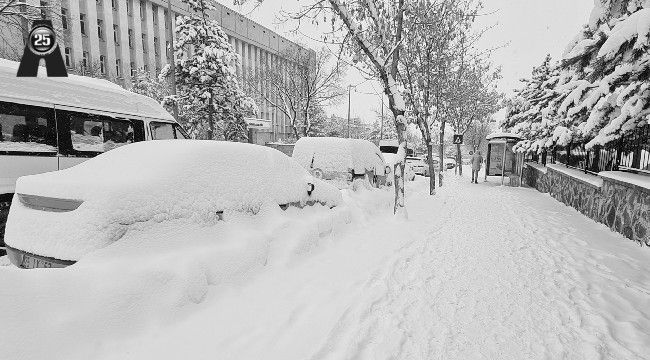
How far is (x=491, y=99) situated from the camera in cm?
2625

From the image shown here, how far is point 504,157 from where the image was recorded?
16984 mm

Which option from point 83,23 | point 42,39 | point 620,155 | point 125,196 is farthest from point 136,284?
point 83,23

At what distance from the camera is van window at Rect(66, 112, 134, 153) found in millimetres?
5633

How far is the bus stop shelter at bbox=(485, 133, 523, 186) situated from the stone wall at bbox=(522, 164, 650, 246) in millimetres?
5941

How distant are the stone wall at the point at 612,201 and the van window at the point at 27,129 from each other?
958cm

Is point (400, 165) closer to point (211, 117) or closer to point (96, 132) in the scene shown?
point (96, 132)

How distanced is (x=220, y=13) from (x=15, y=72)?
5319cm

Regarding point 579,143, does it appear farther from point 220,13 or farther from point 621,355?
point 220,13

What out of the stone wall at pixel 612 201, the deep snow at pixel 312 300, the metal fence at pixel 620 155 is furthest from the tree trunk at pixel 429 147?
the deep snow at pixel 312 300

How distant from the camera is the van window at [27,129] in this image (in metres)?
4.81

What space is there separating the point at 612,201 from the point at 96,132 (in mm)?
10147

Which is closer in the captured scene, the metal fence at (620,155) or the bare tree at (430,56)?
the metal fence at (620,155)

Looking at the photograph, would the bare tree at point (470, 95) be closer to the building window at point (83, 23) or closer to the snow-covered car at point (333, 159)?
the snow-covered car at point (333, 159)

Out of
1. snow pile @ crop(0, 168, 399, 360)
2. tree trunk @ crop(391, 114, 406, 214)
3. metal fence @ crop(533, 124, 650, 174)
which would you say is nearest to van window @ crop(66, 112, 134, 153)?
snow pile @ crop(0, 168, 399, 360)
